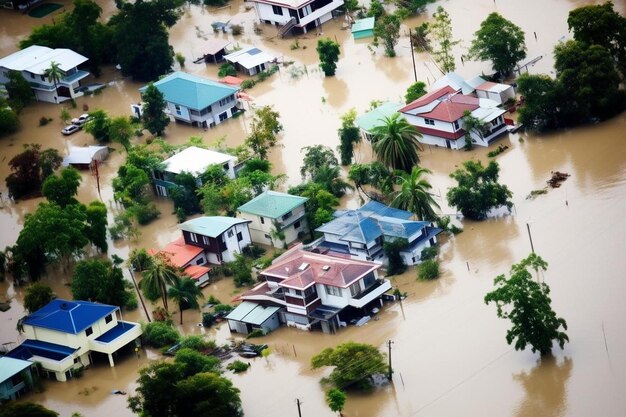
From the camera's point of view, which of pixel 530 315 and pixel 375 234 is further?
pixel 375 234

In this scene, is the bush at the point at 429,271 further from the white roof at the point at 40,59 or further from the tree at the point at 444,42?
the white roof at the point at 40,59

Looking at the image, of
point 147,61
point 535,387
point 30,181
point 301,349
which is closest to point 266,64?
point 147,61

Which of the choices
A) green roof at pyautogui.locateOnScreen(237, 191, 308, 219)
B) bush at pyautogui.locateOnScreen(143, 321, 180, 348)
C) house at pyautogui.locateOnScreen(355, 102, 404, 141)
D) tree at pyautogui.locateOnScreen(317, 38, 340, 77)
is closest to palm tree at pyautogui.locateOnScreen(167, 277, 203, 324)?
bush at pyautogui.locateOnScreen(143, 321, 180, 348)

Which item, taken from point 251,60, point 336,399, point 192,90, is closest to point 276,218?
point 336,399

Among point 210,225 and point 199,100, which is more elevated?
point 199,100

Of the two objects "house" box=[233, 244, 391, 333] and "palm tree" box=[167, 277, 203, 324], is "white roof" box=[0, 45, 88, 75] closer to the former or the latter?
"palm tree" box=[167, 277, 203, 324]

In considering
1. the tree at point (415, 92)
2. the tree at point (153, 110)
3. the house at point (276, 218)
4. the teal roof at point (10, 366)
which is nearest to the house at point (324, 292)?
the house at point (276, 218)

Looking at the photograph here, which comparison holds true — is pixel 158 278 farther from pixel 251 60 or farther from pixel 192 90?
pixel 251 60
